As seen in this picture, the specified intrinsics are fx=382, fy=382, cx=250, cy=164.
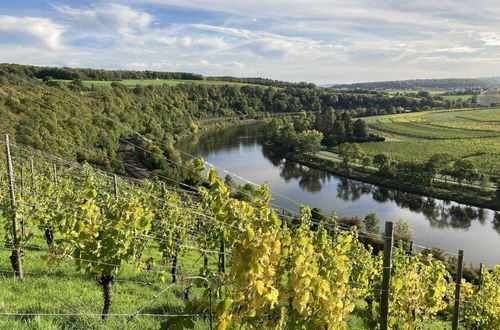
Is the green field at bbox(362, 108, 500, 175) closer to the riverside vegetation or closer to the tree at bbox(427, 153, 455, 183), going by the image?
the riverside vegetation

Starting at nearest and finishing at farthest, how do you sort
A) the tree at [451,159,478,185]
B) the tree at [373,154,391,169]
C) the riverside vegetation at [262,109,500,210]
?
the tree at [451,159,478,185]
the riverside vegetation at [262,109,500,210]
the tree at [373,154,391,169]

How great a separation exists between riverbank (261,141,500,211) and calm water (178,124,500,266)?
0.75m

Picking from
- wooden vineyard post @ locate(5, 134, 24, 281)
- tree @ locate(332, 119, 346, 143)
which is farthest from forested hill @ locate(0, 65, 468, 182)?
tree @ locate(332, 119, 346, 143)

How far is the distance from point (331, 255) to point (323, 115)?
71.4 meters

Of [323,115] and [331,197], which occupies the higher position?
[323,115]

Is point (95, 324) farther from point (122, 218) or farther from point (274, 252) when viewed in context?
point (274, 252)

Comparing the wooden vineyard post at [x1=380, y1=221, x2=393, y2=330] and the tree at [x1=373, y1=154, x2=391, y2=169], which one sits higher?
the wooden vineyard post at [x1=380, y1=221, x2=393, y2=330]

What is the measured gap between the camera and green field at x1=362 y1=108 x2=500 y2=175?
5350 cm

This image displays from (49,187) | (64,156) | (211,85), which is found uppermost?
(211,85)

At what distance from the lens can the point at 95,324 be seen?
18.4 feet

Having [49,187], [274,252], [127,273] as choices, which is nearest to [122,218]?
[274,252]

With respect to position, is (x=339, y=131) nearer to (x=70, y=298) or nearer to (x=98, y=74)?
(x=70, y=298)

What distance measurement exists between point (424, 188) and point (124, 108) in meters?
56.3

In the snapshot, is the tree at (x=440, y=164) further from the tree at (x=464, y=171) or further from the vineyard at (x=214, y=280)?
the vineyard at (x=214, y=280)
